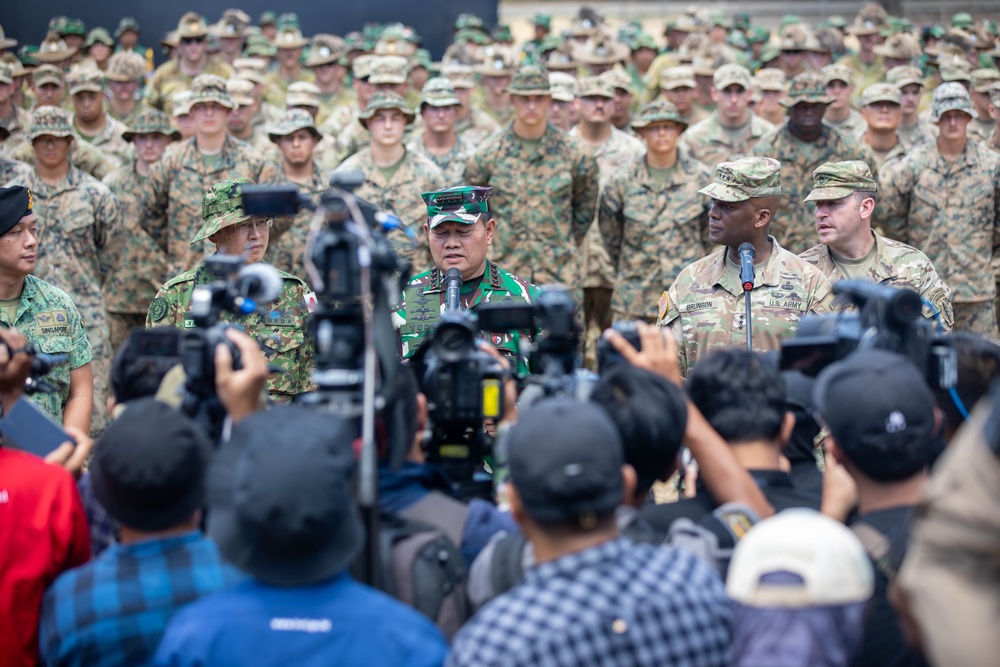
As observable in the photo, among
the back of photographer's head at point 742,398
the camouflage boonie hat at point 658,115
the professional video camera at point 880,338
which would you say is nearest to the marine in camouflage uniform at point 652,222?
the camouflage boonie hat at point 658,115

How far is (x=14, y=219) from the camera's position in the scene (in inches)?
228

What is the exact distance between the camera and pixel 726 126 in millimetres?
12789

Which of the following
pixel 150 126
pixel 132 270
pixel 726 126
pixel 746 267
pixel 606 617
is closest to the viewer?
pixel 606 617

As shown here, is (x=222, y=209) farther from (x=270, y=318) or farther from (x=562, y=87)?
(x=562, y=87)

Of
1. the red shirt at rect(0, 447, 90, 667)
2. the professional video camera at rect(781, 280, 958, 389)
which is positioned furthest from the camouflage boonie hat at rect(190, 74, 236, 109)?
the professional video camera at rect(781, 280, 958, 389)

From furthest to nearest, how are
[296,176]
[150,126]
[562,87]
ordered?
[562,87], [150,126], [296,176]

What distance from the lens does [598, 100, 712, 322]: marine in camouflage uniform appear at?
1009cm

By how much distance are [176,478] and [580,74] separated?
15.9 m

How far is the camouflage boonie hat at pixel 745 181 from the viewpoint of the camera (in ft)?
20.7

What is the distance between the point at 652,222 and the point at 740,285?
391cm

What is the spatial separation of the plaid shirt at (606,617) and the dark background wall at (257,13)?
1982cm

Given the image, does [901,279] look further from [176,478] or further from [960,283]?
[176,478]

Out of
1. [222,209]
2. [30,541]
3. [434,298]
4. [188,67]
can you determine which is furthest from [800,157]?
[188,67]

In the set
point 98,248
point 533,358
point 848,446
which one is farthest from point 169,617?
point 98,248
